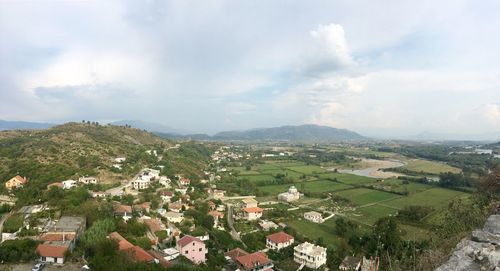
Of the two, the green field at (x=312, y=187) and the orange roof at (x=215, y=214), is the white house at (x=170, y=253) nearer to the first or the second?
the orange roof at (x=215, y=214)

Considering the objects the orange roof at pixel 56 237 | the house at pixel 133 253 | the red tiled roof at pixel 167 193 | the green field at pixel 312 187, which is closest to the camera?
the house at pixel 133 253

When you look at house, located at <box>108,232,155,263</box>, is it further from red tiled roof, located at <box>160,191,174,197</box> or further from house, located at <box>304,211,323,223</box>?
house, located at <box>304,211,323,223</box>

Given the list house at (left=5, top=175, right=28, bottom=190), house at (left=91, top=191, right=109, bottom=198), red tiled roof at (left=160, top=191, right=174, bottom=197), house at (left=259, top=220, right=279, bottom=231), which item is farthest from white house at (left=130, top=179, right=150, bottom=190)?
house at (left=259, top=220, right=279, bottom=231)

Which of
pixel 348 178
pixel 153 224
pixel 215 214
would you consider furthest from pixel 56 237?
pixel 348 178

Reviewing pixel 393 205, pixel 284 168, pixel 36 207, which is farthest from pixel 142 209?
pixel 284 168

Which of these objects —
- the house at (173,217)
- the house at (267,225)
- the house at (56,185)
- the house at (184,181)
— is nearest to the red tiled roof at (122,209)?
the house at (173,217)

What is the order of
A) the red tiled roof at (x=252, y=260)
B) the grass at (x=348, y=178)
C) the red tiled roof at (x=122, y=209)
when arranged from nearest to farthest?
the red tiled roof at (x=252, y=260), the red tiled roof at (x=122, y=209), the grass at (x=348, y=178)
